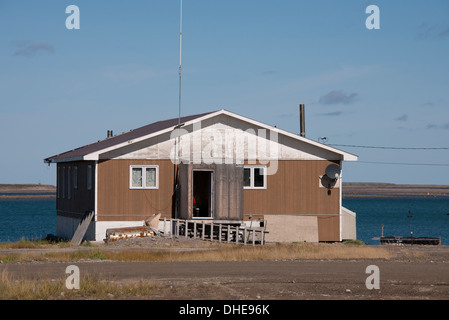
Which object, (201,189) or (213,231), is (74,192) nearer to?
(201,189)

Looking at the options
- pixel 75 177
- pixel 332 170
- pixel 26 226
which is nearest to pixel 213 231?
pixel 332 170

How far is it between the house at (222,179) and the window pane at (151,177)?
0.04 metres

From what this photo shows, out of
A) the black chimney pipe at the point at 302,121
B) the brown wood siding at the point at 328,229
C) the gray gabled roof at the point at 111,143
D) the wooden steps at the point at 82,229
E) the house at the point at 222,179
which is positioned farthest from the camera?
the black chimney pipe at the point at 302,121

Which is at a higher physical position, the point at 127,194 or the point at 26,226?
the point at 127,194

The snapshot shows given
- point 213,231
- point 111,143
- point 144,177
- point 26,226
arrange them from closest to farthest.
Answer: point 213,231 < point 144,177 < point 111,143 < point 26,226

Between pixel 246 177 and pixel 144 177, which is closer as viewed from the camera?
pixel 144 177

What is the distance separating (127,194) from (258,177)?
19.9ft

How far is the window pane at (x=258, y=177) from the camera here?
37188 millimetres

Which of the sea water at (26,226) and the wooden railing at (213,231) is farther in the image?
the sea water at (26,226)

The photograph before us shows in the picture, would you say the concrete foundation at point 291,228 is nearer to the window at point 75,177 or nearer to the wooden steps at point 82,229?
the wooden steps at point 82,229

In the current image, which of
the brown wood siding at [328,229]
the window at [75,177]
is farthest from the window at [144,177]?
the brown wood siding at [328,229]

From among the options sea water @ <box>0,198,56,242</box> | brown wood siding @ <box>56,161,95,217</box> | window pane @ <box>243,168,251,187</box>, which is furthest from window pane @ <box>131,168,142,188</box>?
sea water @ <box>0,198,56,242</box>

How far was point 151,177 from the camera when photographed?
3600cm
